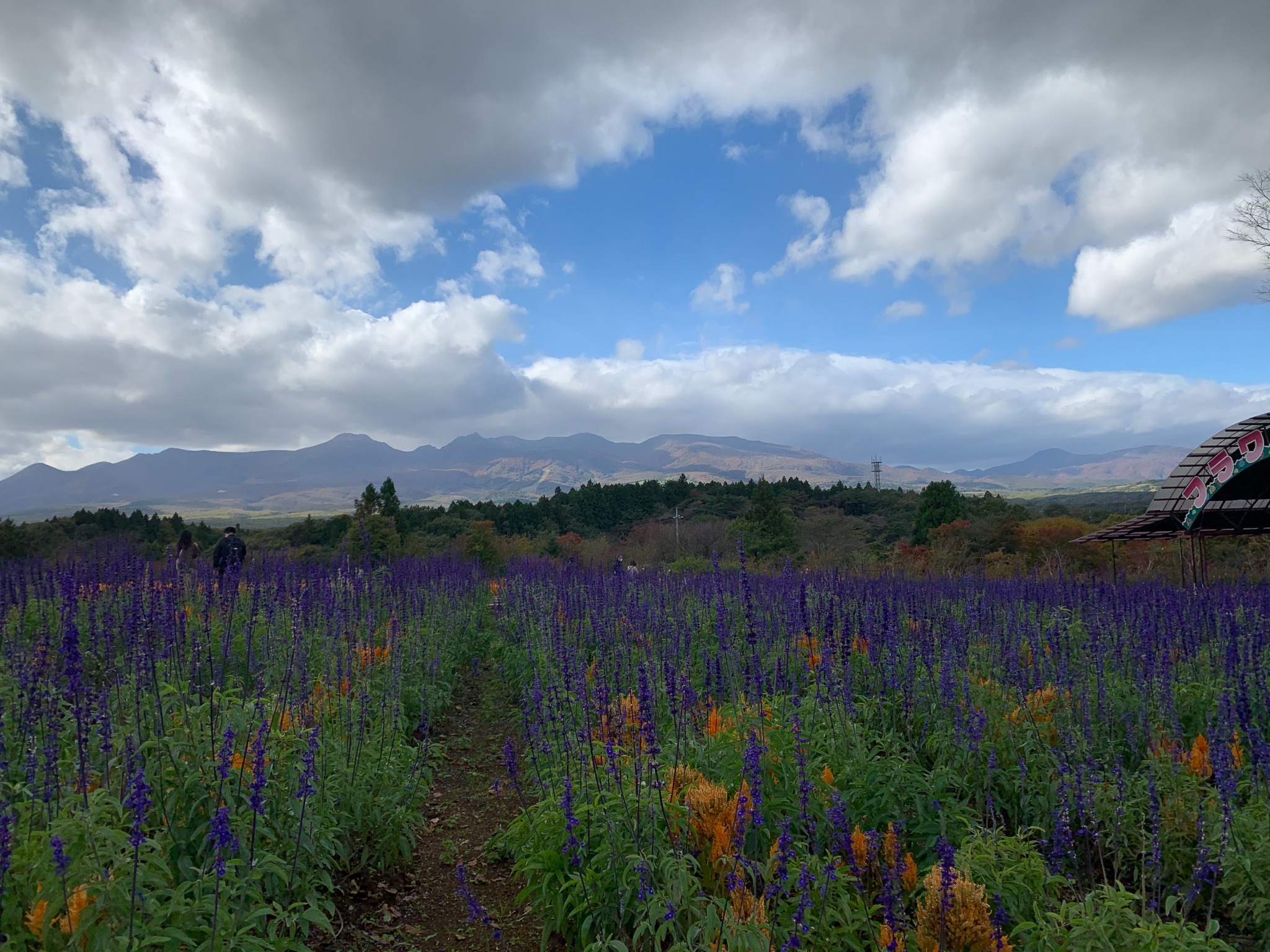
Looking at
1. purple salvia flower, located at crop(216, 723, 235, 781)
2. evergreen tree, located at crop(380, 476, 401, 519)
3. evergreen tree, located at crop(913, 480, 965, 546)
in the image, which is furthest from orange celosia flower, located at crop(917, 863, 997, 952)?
evergreen tree, located at crop(380, 476, 401, 519)

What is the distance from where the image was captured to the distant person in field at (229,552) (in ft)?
36.9

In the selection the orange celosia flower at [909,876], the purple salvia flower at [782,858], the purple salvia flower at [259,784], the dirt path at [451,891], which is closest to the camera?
the purple salvia flower at [782,858]

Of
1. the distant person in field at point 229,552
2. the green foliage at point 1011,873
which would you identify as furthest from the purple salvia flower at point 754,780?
the distant person in field at point 229,552

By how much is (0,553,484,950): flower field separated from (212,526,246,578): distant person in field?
332 centimetres

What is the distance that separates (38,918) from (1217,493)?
1725 cm

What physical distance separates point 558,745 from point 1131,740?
3.63 meters

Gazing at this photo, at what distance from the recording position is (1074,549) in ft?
70.8

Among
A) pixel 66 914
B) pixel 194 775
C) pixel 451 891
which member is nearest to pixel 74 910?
pixel 66 914

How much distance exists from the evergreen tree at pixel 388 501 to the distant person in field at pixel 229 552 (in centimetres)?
1861

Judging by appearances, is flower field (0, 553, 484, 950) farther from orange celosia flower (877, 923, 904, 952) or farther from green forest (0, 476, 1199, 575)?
green forest (0, 476, 1199, 575)

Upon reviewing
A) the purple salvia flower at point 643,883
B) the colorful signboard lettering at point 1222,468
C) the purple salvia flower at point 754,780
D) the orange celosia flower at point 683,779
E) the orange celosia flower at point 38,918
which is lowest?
the purple salvia flower at point 643,883

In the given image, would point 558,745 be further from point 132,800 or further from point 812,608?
point 812,608

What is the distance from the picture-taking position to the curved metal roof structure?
12.4 metres

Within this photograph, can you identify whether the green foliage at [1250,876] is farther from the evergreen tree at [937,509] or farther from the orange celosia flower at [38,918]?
the evergreen tree at [937,509]
